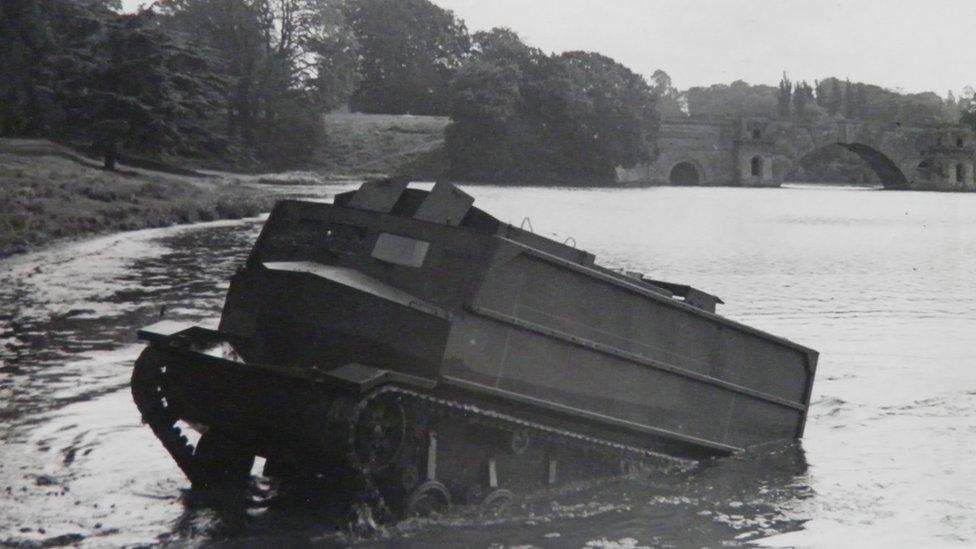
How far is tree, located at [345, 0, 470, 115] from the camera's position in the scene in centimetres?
7769

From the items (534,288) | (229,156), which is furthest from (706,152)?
(534,288)

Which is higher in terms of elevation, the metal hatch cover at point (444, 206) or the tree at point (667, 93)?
the tree at point (667, 93)

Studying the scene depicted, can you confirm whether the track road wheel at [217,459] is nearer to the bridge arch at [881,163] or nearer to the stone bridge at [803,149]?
the stone bridge at [803,149]

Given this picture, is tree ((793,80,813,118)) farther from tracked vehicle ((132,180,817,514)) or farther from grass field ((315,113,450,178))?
tracked vehicle ((132,180,817,514))

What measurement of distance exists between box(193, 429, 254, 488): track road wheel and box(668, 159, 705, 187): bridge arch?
91.3m

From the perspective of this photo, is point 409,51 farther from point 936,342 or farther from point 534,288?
point 534,288

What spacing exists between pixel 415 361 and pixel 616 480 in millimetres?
2097

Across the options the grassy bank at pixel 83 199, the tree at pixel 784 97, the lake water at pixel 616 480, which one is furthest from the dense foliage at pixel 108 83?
the tree at pixel 784 97

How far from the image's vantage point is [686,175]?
98.9 m

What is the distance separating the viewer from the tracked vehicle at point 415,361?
580 cm

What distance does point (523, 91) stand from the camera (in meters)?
67.2

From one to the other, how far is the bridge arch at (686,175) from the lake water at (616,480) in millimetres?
73833

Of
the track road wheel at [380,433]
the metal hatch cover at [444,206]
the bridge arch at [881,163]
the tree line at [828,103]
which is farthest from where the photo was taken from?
the tree line at [828,103]

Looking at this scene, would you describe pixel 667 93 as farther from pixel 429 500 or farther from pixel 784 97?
pixel 429 500
